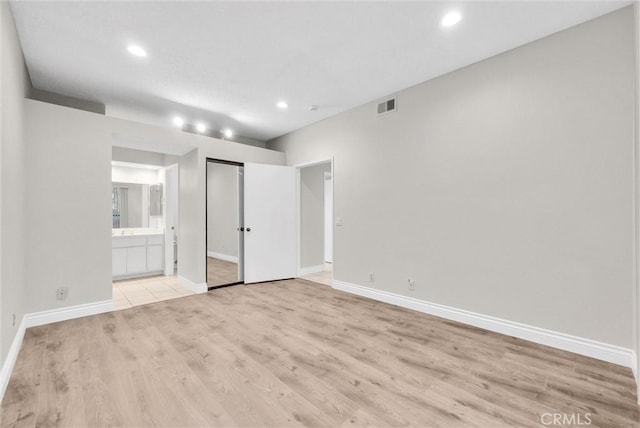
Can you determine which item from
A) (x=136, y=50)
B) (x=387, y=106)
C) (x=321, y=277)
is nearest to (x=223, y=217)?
(x=321, y=277)

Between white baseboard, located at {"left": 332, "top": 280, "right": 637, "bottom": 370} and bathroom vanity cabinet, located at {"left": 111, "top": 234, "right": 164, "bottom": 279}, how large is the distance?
4429 millimetres

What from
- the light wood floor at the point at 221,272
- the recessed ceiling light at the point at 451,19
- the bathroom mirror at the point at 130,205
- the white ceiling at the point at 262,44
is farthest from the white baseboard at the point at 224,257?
the recessed ceiling light at the point at 451,19

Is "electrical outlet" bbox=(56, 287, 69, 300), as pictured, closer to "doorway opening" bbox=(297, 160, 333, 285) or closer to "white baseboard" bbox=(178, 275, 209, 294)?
"white baseboard" bbox=(178, 275, 209, 294)

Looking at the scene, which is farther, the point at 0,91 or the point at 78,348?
the point at 78,348

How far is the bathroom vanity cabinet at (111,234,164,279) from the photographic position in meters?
5.16

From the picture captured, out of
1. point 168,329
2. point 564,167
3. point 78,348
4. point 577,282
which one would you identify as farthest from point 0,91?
point 577,282

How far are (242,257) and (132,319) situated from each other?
6.53 feet

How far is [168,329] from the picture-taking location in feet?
9.68

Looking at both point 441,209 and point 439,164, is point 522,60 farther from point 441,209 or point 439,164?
point 441,209

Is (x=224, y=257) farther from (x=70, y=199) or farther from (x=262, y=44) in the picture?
(x=262, y=44)

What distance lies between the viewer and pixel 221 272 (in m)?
5.87

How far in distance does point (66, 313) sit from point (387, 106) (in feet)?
15.5

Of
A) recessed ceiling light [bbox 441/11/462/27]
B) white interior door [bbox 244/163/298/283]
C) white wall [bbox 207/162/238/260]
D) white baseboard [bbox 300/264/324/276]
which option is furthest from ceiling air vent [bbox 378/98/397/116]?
white wall [bbox 207/162/238/260]

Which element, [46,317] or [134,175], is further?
[134,175]
